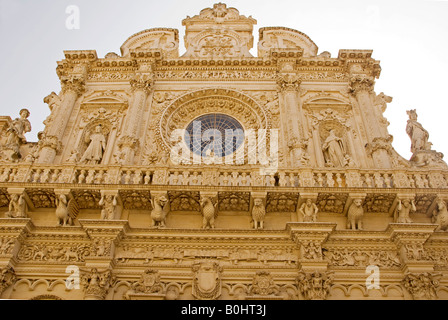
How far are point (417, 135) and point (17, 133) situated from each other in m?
11.3

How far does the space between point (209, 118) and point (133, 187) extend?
5.12 metres

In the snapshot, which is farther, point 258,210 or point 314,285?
point 258,210

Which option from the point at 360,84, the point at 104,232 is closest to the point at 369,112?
the point at 360,84

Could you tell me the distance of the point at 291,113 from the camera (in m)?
12.7

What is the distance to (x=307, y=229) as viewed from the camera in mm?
9016

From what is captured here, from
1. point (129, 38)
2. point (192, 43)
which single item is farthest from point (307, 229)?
point (129, 38)

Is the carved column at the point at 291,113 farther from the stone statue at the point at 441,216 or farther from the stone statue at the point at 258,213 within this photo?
the stone statue at the point at 441,216

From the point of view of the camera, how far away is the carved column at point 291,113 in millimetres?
11680

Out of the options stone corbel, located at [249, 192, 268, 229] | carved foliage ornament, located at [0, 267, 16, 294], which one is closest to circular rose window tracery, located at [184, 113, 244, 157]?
stone corbel, located at [249, 192, 268, 229]

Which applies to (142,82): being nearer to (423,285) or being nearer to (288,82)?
(288,82)

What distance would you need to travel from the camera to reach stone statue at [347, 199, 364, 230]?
947 centimetres
